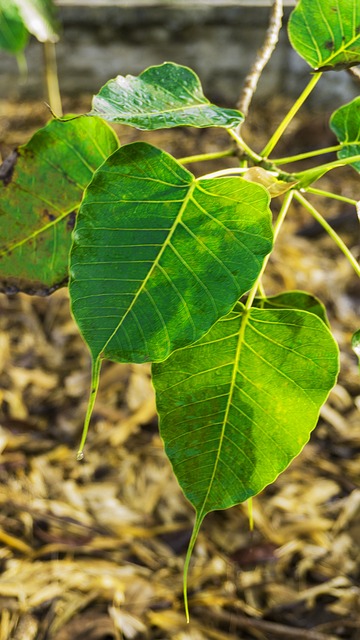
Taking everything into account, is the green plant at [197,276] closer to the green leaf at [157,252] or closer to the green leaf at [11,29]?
the green leaf at [157,252]

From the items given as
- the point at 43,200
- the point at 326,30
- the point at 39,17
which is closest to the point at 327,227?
the point at 326,30

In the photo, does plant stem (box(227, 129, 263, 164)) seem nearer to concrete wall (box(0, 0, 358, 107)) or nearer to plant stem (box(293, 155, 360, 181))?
plant stem (box(293, 155, 360, 181))

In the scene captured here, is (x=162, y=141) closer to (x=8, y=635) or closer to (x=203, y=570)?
(x=203, y=570)

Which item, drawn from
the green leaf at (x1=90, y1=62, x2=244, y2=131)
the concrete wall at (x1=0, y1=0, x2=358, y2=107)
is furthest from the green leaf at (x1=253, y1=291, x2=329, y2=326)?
the concrete wall at (x1=0, y1=0, x2=358, y2=107)

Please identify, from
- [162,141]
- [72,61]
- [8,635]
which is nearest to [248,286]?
[8,635]

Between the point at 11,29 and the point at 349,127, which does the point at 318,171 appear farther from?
the point at 11,29

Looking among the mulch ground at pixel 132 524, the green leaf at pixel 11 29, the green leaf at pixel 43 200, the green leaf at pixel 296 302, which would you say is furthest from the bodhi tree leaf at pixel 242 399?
the green leaf at pixel 11 29

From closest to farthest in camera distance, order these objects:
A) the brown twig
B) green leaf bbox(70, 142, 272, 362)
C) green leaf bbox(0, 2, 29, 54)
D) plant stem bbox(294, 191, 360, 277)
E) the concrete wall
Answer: green leaf bbox(70, 142, 272, 362), plant stem bbox(294, 191, 360, 277), the brown twig, green leaf bbox(0, 2, 29, 54), the concrete wall
